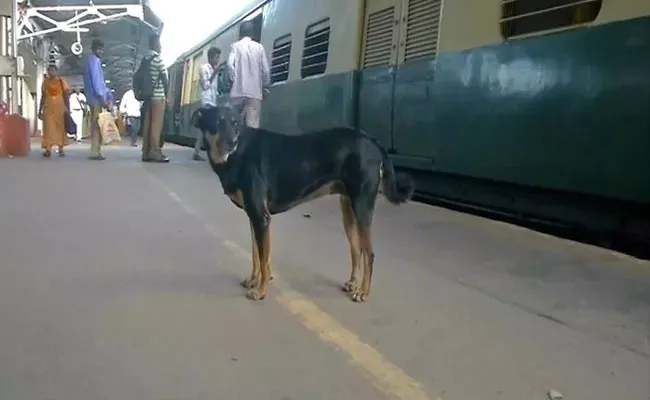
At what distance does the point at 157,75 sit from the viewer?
516 inches

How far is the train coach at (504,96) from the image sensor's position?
474cm

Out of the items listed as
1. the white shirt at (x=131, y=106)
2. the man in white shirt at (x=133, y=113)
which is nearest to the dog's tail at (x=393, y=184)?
the man in white shirt at (x=133, y=113)

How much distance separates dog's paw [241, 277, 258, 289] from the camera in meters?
4.14

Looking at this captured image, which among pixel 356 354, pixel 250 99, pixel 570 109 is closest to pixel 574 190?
pixel 570 109

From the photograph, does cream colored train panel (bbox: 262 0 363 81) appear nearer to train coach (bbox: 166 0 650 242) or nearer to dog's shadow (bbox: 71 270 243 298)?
train coach (bbox: 166 0 650 242)

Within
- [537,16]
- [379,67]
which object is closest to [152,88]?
[379,67]

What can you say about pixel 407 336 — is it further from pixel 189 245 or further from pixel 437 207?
pixel 437 207

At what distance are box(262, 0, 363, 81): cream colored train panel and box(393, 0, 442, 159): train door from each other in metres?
1.02

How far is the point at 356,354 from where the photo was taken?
311 cm

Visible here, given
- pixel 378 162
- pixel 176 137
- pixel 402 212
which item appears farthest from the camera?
pixel 176 137

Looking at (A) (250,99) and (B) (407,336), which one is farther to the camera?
(A) (250,99)

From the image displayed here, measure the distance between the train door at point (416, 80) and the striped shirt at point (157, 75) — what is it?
6283mm

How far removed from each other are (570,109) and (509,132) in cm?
78

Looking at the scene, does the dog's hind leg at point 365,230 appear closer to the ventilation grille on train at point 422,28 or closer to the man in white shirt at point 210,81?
the ventilation grille on train at point 422,28
